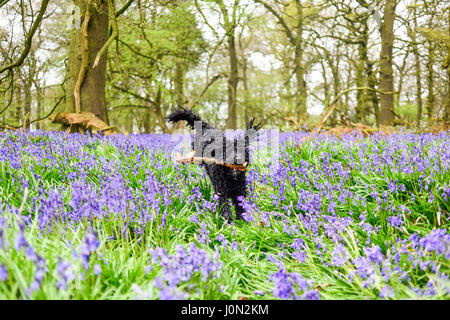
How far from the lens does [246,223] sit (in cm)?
285

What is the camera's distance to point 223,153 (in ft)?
7.86

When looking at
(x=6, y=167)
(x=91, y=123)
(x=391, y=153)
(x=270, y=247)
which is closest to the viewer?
(x=270, y=247)

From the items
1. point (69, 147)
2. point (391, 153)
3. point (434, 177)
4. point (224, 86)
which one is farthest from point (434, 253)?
point (224, 86)

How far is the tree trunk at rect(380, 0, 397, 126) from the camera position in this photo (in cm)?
983

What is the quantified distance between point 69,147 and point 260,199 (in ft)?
9.34

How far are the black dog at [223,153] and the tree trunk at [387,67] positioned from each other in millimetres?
8894

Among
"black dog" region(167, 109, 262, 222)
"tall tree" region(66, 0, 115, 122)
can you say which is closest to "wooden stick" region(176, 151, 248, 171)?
"black dog" region(167, 109, 262, 222)

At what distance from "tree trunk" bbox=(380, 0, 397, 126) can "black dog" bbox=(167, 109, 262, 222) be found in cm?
889

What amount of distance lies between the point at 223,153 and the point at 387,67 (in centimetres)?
1013

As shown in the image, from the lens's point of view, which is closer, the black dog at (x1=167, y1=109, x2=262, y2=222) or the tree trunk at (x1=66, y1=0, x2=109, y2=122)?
the black dog at (x1=167, y1=109, x2=262, y2=222)

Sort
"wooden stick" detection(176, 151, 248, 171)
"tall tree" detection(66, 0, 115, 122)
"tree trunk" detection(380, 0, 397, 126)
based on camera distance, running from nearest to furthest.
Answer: "wooden stick" detection(176, 151, 248, 171), "tall tree" detection(66, 0, 115, 122), "tree trunk" detection(380, 0, 397, 126)

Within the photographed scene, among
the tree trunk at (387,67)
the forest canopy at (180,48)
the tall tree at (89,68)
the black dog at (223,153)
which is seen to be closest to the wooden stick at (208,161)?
the black dog at (223,153)

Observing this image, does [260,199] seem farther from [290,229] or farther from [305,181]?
[290,229]

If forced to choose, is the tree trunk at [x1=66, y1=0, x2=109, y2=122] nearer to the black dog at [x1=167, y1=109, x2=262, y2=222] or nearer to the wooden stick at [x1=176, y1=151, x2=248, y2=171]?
the black dog at [x1=167, y1=109, x2=262, y2=222]
